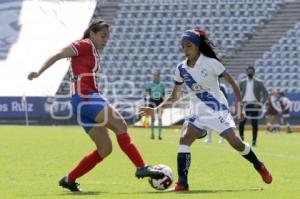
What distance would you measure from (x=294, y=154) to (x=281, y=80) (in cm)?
2189

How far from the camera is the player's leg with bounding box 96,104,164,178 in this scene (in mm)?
10273

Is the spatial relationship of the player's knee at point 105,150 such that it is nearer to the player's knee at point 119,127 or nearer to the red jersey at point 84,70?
the player's knee at point 119,127

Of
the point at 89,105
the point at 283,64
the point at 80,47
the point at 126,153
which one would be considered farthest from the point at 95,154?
the point at 283,64

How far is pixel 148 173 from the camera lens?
33.7 feet

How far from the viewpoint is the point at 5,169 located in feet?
46.1

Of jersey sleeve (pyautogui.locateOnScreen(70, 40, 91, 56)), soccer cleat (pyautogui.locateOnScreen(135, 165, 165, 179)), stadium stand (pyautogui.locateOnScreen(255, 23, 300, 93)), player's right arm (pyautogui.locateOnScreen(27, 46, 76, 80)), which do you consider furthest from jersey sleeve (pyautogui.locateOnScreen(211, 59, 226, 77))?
stadium stand (pyautogui.locateOnScreen(255, 23, 300, 93))

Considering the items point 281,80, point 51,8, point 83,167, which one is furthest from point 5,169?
point 51,8

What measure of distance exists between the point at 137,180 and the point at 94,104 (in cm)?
219

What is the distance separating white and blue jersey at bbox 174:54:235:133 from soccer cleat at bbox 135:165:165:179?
2.65 ft

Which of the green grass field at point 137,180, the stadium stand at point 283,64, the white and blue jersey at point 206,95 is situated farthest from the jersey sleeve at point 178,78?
the stadium stand at point 283,64

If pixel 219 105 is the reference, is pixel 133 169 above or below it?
below

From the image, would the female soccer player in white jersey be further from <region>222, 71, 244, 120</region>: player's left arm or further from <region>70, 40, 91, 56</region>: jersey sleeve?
<region>70, 40, 91, 56</region>: jersey sleeve

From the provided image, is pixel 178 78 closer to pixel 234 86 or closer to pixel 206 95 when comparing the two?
pixel 206 95

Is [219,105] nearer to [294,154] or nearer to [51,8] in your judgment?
Result: [294,154]
